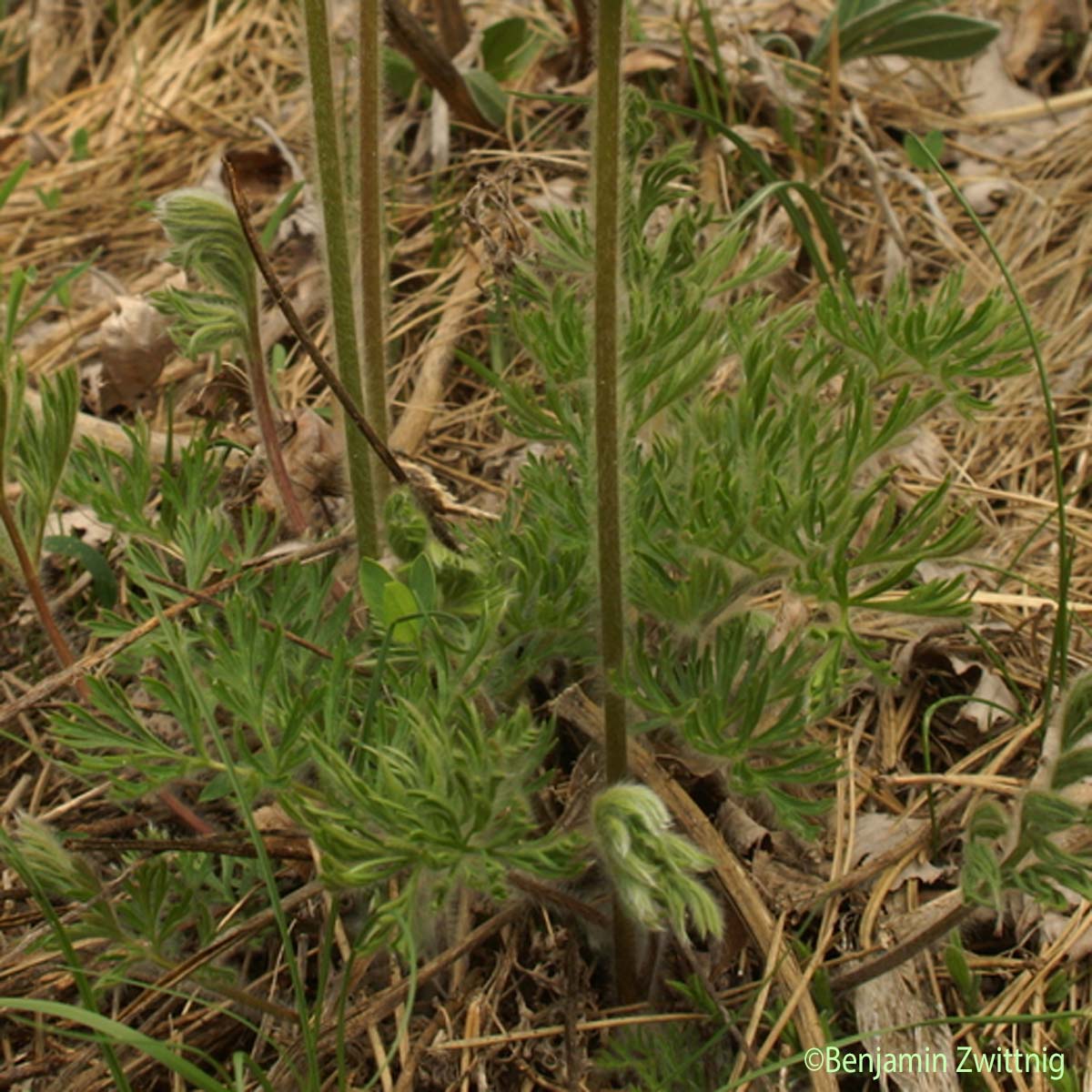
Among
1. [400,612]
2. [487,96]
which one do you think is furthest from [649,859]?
[487,96]

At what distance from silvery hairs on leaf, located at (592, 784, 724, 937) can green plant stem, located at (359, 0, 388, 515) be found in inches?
24.6

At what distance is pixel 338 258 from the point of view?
1.52m

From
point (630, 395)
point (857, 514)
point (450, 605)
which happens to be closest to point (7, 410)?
point (450, 605)

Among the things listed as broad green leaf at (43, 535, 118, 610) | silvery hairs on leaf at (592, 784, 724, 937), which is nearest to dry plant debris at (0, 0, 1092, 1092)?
broad green leaf at (43, 535, 118, 610)

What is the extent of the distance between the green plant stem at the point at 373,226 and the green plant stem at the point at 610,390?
458 millimetres

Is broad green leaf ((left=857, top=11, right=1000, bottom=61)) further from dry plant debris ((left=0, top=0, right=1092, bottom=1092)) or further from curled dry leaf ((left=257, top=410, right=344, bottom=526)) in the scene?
curled dry leaf ((left=257, top=410, right=344, bottom=526))

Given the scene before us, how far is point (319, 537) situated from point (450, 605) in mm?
453

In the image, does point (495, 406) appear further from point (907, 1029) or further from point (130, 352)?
point (907, 1029)

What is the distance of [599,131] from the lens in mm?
1099

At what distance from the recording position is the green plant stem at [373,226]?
147cm

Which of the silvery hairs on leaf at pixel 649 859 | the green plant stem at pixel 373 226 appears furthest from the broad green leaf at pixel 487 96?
the silvery hairs on leaf at pixel 649 859

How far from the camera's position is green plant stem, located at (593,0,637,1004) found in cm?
107

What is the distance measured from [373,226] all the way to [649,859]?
84 cm

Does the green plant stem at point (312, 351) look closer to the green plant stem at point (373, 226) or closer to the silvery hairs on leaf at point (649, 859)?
the green plant stem at point (373, 226)
